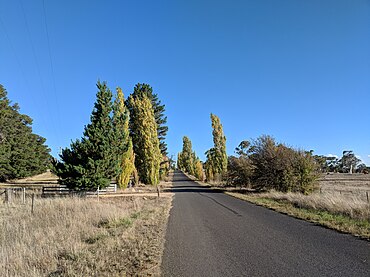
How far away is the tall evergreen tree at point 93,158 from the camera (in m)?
25.6

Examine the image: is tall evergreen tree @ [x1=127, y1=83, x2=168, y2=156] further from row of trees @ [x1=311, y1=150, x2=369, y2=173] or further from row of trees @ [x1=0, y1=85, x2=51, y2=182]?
row of trees @ [x1=311, y1=150, x2=369, y2=173]

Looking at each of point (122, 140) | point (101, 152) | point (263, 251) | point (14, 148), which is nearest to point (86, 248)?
point (263, 251)

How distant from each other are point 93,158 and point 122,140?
3.69 m

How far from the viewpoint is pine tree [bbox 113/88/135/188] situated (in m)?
28.6

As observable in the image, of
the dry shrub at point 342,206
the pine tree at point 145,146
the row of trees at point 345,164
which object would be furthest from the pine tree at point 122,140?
the row of trees at point 345,164

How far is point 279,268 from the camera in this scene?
18.0ft

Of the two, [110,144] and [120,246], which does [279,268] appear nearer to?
[120,246]

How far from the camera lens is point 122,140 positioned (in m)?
28.9

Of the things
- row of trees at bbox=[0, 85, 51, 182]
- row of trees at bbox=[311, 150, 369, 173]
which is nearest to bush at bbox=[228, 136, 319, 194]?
row of trees at bbox=[0, 85, 51, 182]

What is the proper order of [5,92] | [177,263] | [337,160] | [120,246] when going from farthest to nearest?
1. [337,160]
2. [5,92]
3. [120,246]
4. [177,263]

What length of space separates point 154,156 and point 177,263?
107 feet

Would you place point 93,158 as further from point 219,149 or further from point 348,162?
point 348,162

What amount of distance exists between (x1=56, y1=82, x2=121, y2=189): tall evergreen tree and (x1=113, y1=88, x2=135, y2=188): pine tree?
0.68 m

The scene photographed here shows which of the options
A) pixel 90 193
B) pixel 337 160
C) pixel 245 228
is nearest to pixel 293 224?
pixel 245 228
